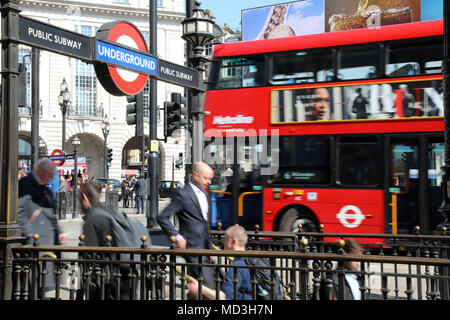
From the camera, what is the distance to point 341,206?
11867mm

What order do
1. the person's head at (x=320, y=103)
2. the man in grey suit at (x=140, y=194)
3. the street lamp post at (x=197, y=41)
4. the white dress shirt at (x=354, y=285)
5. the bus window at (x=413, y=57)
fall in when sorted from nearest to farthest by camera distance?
the white dress shirt at (x=354, y=285), the street lamp post at (x=197, y=41), the bus window at (x=413, y=57), the person's head at (x=320, y=103), the man in grey suit at (x=140, y=194)

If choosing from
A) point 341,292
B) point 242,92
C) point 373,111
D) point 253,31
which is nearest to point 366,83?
point 373,111

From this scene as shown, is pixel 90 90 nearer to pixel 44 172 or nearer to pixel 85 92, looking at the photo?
pixel 85 92

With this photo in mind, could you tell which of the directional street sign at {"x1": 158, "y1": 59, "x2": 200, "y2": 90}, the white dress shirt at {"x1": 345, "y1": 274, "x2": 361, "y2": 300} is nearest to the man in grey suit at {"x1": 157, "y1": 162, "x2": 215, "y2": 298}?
the white dress shirt at {"x1": 345, "y1": 274, "x2": 361, "y2": 300}

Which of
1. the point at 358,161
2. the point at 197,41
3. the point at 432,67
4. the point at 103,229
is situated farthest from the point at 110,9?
the point at 103,229

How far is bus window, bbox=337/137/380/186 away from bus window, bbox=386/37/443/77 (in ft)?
4.67

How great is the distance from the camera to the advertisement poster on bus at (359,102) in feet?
36.4

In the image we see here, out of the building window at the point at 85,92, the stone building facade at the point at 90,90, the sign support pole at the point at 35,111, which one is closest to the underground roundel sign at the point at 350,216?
the sign support pole at the point at 35,111

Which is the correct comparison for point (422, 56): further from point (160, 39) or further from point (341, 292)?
point (160, 39)

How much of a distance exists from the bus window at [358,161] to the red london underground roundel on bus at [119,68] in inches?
241

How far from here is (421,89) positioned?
36.6 feet

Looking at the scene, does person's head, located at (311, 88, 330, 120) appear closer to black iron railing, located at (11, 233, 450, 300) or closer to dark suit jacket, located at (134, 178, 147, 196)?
black iron railing, located at (11, 233, 450, 300)

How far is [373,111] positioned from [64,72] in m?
36.1

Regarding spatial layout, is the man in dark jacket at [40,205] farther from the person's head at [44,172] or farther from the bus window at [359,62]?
the bus window at [359,62]
